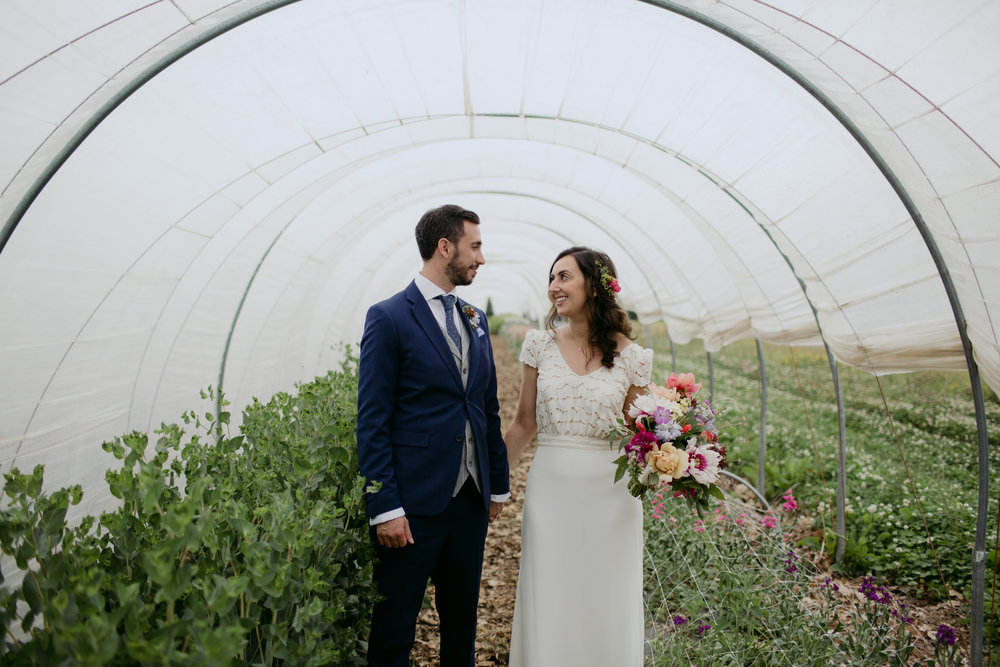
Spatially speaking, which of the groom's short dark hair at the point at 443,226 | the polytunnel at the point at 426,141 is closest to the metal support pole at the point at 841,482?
the polytunnel at the point at 426,141

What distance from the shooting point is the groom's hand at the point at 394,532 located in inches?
92.7

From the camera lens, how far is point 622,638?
273cm

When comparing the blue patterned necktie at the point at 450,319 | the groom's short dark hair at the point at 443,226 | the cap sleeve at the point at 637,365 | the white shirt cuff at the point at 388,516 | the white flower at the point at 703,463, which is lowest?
the white shirt cuff at the point at 388,516

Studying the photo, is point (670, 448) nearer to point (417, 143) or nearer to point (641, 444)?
point (641, 444)

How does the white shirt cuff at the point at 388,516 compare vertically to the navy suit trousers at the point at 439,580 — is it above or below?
above

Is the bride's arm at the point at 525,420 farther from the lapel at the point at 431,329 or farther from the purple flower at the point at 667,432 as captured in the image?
the purple flower at the point at 667,432

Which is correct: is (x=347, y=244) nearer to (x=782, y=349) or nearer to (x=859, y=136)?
(x=859, y=136)

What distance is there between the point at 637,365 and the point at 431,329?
111 centimetres

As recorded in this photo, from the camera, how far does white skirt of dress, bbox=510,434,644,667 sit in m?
2.73

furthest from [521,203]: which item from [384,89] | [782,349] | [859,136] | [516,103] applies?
[782,349]

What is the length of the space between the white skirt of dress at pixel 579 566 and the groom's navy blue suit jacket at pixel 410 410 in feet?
1.38

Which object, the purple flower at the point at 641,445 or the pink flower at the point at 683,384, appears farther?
the pink flower at the point at 683,384

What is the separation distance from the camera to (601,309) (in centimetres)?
308

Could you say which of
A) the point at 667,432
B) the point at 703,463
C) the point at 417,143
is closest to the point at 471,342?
the point at 667,432
